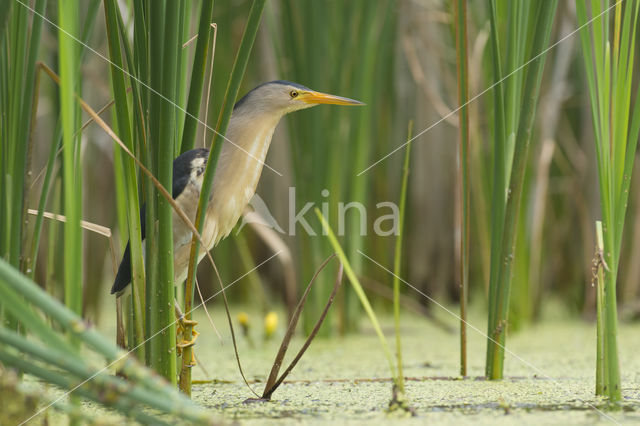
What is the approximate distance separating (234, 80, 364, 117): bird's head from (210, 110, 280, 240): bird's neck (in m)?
0.02

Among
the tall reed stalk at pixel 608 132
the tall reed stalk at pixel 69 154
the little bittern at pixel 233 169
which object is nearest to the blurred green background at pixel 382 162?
the little bittern at pixel 233 169

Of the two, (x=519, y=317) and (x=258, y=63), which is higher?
(x=258, y=63)

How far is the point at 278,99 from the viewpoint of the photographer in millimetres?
1489

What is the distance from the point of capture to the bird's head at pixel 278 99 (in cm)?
148

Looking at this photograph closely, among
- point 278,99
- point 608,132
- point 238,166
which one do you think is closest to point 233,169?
point 238,166

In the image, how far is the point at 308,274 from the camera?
222cm

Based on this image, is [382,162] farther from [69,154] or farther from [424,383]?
[69,154]

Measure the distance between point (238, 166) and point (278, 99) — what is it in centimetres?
18

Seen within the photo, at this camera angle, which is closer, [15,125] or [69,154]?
[69,154]

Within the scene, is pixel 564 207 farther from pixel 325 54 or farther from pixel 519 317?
pixel 325 54

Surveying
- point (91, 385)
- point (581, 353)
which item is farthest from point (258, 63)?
point (91, 385)

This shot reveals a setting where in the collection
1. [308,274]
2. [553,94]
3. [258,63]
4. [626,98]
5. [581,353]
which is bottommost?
[581,353]

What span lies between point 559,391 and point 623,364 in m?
0.45

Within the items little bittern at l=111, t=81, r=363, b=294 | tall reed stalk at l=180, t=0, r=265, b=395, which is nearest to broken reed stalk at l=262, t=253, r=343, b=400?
tall reed stalk at l=180, t=0, r=265, b=395
